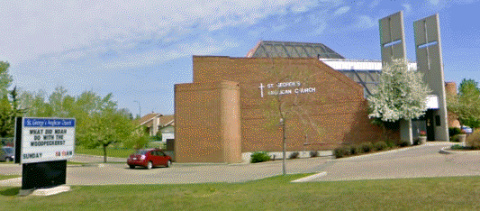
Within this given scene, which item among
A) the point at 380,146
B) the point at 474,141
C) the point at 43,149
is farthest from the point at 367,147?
the point at 43,149

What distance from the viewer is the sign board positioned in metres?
13.0

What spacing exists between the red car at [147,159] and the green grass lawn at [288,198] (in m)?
15.2

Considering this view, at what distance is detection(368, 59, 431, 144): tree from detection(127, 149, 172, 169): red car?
16.4 m

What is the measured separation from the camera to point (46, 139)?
13844mm

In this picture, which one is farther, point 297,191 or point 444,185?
point 297,191

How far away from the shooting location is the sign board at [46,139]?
13039 millimetres

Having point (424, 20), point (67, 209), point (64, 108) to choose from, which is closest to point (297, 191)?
point (67, 209)

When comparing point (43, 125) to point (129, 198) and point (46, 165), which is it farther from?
point (129, 198)

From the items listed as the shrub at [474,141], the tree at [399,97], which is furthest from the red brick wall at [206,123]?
the shrub at [474,141]

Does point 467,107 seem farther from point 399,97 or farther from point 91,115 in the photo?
point 91,115

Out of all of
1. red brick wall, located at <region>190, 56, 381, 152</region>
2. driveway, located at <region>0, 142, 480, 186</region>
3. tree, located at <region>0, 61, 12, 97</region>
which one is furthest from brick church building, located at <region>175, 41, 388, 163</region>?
tree, located at <region>0, 61, 12, 97</region>

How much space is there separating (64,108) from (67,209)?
58.3 meters

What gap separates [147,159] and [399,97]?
19.8 metres

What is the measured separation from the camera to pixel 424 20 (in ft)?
114
